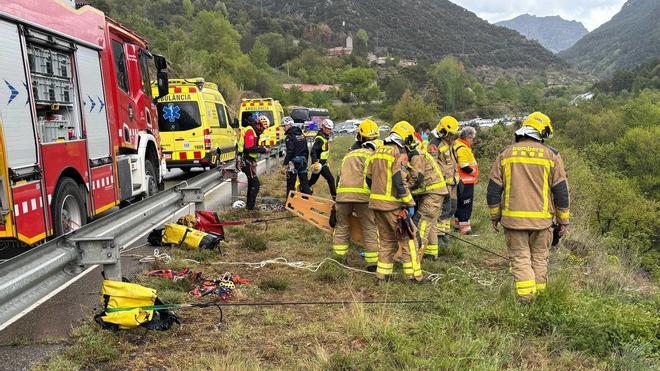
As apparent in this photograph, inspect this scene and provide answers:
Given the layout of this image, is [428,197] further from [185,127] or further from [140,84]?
[185,127]

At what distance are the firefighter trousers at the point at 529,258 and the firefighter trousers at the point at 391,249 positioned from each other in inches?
42.9

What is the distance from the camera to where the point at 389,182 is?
225 inches

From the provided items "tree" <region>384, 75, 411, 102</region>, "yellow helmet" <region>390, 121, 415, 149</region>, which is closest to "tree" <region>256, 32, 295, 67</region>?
"tree" <region>384, 75, 411, 102</region>

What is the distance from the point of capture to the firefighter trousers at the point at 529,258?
203 inches

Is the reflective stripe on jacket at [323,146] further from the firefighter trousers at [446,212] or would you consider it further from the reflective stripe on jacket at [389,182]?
the reflective stripe on jacket at [389,182]

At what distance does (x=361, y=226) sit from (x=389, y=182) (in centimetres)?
124

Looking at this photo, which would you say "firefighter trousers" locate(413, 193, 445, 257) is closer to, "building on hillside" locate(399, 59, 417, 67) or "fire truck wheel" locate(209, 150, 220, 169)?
"fire truck wheel" locate(209, 150, 220, 169)

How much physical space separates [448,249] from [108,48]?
568cm

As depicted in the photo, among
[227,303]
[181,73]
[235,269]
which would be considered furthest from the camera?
[181,73]

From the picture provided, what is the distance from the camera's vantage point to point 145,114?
8.96 metres

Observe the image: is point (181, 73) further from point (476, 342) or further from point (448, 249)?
point (476, 342)

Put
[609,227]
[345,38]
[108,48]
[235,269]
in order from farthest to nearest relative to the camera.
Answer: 1. [345,38]
2. [609,227]
3. [108,48]
4. [235,269]

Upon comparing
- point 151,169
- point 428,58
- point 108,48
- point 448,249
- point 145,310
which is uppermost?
point 428,58

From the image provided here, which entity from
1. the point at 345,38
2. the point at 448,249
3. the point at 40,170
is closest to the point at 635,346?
the point at 448,249
